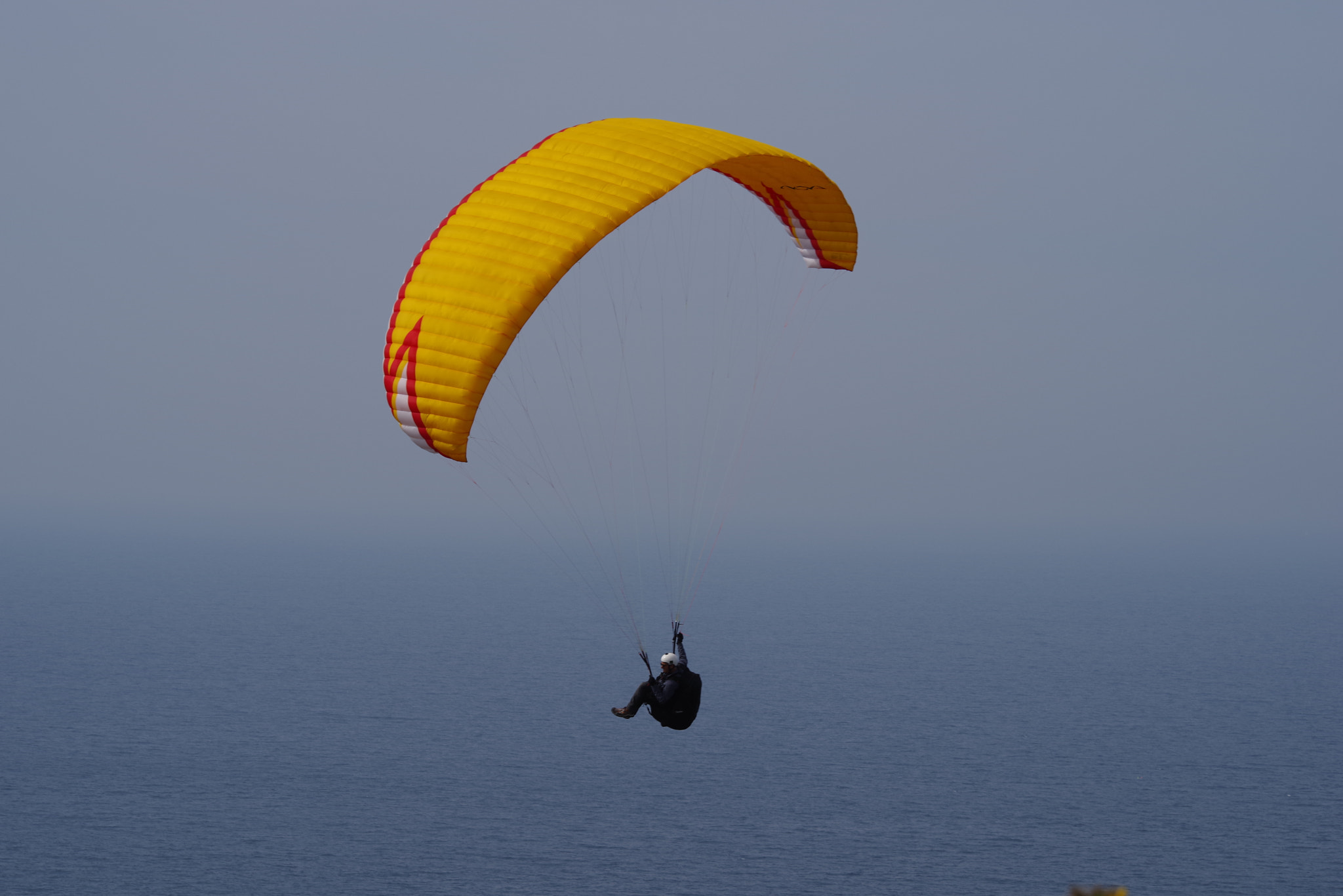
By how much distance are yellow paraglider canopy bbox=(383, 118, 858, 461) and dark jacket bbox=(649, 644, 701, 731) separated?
4.34 m

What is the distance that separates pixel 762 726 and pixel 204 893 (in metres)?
62.7

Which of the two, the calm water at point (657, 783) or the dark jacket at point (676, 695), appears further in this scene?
the calm water at point (657, 783)

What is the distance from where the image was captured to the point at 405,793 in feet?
366

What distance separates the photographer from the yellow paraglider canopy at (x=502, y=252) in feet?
59.5

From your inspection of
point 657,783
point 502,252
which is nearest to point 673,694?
point 502,252

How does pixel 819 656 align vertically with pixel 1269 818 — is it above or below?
above

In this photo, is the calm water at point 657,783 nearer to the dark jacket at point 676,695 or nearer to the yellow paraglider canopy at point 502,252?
the dark jacket at point 676,695

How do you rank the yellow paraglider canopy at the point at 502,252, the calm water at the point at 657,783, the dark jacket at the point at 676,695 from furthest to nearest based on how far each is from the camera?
the calm water at the point at 657,783
the dark jacket at the point at 676,695
the yellow paraglider canopy at the point at 502,252

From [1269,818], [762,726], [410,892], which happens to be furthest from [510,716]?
[1269,818]

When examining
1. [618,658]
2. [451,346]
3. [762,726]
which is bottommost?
[451,346]

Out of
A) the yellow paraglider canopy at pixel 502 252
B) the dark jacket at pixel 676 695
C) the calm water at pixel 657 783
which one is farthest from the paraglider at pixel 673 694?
the calm water at pixel 657 783

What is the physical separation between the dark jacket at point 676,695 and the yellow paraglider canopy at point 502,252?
171 inches

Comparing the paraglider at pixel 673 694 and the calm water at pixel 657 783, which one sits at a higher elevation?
the calm water at pixel 657 783

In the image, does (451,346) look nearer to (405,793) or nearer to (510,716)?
(405,793)
